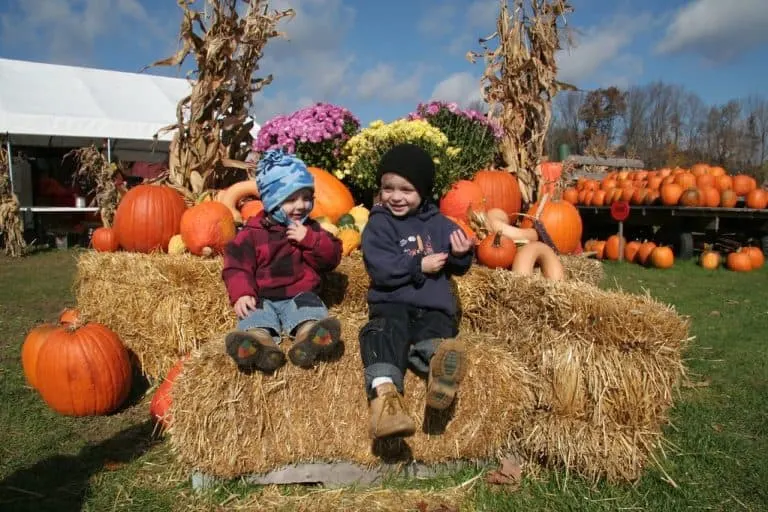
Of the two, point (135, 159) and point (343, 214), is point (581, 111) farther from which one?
point (343, 214)

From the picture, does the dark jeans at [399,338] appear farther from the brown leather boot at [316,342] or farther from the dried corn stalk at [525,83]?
the dried corn stalk at [525,83]

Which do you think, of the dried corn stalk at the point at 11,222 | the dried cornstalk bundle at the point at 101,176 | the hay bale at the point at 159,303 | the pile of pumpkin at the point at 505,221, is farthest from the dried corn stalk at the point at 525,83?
the dried corn stalk at the point at 11,222

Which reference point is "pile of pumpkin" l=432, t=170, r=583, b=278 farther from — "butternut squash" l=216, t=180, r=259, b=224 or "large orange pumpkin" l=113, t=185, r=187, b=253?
"large orange pumpkin" l=113, t=185, r=187, b=253

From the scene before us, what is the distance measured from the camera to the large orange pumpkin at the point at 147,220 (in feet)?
17.0

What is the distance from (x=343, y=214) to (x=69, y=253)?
8882 mm

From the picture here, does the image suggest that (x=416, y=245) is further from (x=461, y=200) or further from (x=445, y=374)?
(x=461, y=200)

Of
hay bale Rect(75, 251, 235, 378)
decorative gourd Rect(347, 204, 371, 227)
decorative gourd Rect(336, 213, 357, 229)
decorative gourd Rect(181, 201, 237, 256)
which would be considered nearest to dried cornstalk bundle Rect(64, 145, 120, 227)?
hay bale Rect(75, 251, 235, 378)

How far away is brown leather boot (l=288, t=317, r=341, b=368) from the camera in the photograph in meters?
2.86

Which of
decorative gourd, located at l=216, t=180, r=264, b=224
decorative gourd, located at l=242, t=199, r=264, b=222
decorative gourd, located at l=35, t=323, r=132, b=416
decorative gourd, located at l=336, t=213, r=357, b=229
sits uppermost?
decorative gourd, located at l=216, t=180, r=264, b=224

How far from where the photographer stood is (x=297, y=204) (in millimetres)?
3381

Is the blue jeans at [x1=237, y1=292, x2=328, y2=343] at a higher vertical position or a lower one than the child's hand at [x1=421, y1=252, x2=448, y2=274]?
lower

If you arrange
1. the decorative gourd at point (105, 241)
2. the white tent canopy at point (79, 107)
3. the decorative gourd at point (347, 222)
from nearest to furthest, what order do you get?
the decorative gourd at point (347, 222), the decorative gourd at point (105, 241), the white tent canopy at point (79, 107)

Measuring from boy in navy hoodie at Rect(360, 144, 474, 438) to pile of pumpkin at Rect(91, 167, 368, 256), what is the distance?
59.6 inches

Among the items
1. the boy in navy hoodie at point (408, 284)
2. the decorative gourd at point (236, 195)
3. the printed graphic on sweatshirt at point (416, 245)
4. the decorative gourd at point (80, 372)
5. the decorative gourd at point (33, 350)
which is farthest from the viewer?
the decorative gourd at point (236, 195)
